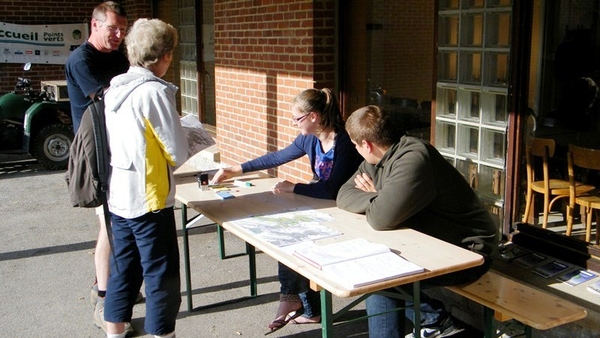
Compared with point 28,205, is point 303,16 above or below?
above

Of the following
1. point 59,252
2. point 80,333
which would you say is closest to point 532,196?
point 80,333

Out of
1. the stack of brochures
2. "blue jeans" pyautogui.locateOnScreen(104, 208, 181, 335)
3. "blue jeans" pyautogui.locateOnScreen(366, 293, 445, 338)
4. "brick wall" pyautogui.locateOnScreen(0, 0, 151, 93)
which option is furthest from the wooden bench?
"brick wall" pyautogui.locateOnScreen(0, 0, 151, 93)

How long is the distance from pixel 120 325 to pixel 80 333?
2.23ft

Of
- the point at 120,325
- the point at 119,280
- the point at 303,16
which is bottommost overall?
the point at 120,325

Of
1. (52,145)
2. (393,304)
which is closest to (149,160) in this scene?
(393,304)

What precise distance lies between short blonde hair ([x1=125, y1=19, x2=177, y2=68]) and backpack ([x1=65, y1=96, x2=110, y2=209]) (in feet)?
1.13

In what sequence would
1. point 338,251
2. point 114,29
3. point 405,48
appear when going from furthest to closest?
1. point 405,48
2. point 114,29
3. point 338,251

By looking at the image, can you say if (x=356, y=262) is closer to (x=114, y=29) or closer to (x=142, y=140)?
(x=142, y=140)

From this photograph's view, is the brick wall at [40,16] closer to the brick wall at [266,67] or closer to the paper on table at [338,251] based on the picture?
the brick wall at [266,67]

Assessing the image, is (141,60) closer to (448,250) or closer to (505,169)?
(448,250)

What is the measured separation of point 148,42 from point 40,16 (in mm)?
9099

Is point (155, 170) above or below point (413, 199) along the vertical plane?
above

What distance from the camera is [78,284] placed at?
5.01 m

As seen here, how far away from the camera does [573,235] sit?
4.36 m
